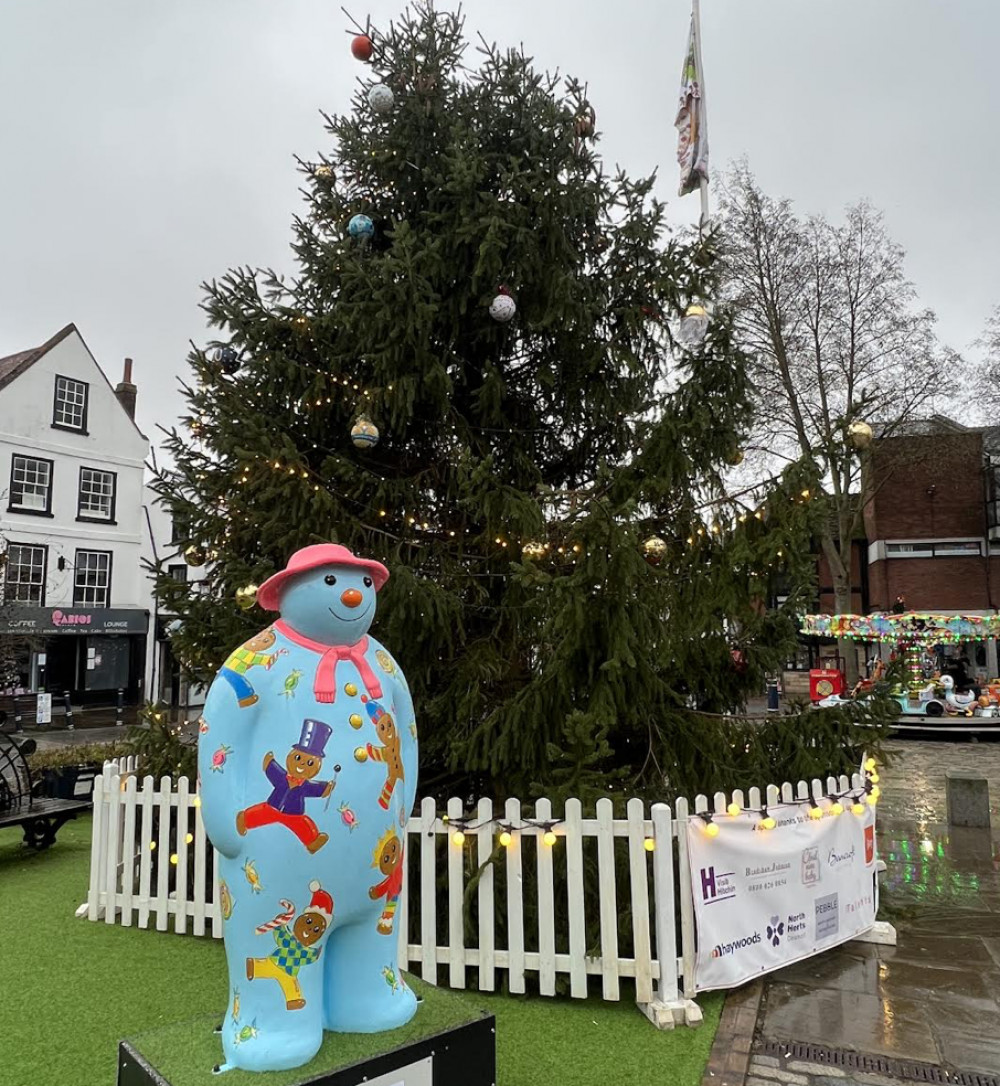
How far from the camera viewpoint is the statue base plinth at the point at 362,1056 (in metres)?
2.59

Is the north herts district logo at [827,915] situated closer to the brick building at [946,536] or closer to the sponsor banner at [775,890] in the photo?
the sponsor banner at [775,890]

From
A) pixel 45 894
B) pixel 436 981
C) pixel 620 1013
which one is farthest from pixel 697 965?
pixel 45 894

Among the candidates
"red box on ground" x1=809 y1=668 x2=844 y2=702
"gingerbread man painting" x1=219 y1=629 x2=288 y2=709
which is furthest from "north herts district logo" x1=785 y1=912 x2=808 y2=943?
"red box on ground" x1=809 y1=668 x2=844 y2=702

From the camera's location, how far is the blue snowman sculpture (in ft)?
8.87

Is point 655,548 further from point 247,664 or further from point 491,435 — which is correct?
point 247,664

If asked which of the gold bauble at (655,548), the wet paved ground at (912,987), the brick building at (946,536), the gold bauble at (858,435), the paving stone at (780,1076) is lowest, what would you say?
the wet paved ground at (912,987)

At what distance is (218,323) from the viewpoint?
622cm

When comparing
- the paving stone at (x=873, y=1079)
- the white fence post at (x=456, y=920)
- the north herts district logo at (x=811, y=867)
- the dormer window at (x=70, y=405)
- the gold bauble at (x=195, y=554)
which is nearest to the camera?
the paving stone at (x=873, y=1079)

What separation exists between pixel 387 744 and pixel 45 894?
5473 millimetres

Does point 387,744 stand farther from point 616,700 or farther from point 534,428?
point 534,428

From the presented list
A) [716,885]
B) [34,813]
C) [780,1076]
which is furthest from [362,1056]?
[34,813]

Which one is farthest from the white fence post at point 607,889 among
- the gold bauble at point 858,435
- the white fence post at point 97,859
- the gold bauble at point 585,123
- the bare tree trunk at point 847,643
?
the bare tree trunk at point 847,643

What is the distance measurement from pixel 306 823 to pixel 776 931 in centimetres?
349

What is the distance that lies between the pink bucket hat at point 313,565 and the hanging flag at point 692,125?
728 cm
